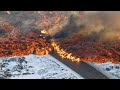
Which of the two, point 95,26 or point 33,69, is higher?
point 95,26

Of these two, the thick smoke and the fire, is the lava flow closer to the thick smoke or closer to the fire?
the fire

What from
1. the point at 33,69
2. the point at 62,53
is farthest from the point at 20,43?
the point at 62,53

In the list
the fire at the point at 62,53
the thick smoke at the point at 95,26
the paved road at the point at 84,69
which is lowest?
the paved road at the point at 84,69

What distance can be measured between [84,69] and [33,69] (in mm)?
782

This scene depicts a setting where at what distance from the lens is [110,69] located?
4543mm

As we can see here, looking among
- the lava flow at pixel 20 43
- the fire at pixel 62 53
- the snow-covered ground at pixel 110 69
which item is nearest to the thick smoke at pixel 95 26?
the fire at pixel 62 53

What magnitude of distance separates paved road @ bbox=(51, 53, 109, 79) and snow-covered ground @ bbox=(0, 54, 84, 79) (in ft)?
0.21

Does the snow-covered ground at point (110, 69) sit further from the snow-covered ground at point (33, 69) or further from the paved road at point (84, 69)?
the snow-covered ground at point (33, 69)

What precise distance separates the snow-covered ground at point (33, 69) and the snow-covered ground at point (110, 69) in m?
0.33

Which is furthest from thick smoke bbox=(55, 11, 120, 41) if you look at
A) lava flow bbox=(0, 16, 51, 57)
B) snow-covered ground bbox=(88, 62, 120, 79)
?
snow-covered ground bbox=(88, 62, 120, 79)

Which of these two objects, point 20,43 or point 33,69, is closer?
point 33,69

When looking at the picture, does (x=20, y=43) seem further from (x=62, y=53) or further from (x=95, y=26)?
(x=95, y=26)

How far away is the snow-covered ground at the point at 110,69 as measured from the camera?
452 centimetres
